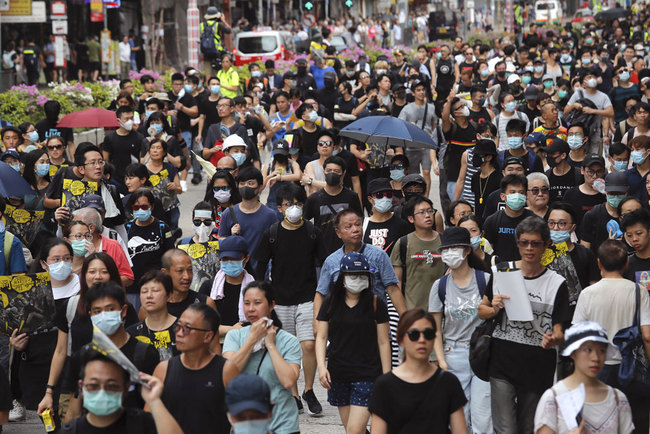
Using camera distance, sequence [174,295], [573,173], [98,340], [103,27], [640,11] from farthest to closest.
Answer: [640,11]
[103,27]
[573,173]
[174,295]
[98,340]

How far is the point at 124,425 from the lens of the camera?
495cm

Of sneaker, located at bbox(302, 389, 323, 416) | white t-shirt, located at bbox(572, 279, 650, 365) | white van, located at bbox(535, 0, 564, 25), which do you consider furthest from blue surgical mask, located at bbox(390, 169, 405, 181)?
white van, located at bbox(535, 0, 564, 25)

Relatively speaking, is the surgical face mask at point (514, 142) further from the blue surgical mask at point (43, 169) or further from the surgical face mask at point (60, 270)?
the surgical face mask at point (60, 270)

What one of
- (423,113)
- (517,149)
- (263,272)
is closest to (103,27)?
(423,113)

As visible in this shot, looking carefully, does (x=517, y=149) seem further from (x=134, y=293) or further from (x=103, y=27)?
(x=103, y=27)

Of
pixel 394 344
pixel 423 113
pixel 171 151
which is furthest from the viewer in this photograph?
pixel 423 113

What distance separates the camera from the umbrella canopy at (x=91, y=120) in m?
13.2

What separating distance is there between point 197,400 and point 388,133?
6965mm

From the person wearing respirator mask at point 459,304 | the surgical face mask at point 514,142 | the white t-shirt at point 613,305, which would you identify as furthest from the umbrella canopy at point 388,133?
the white t-shirt at point 613,305

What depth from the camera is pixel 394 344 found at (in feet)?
25.9

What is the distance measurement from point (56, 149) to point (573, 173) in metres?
4.93

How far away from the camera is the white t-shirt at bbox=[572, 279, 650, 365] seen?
6535mm

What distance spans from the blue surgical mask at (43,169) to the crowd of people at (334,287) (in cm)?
1

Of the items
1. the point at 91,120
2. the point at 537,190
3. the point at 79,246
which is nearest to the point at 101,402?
the point at 79,246
